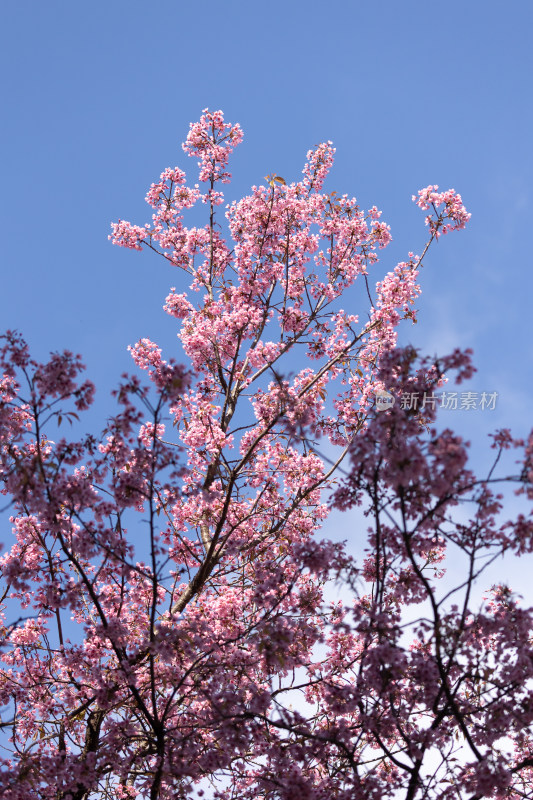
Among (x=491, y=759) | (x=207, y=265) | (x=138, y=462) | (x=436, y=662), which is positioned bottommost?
(x=491, y=759)

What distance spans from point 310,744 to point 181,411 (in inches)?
200

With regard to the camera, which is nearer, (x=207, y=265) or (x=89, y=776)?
(x=89, y=776)

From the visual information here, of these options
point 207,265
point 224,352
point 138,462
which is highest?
point 207,265

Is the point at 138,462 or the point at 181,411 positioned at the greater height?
the point at 181,411

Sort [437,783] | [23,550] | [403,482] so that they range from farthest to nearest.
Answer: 1. [23,550]
2. [437,783]
3. [403,482]

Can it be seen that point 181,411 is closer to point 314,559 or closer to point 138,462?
point 138,462

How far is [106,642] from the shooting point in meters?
8.17

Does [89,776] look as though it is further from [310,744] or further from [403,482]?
[403,482]

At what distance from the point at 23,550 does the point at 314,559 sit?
18.1ft

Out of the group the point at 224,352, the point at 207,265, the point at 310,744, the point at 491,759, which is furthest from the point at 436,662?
the point at 207,265

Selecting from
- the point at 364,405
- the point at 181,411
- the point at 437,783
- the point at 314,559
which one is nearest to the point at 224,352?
the point at 181,411

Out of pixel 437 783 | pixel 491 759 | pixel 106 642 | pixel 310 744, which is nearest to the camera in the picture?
pixel 491 759

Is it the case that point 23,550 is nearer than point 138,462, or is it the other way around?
point 138,462

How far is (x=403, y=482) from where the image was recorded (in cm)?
540
